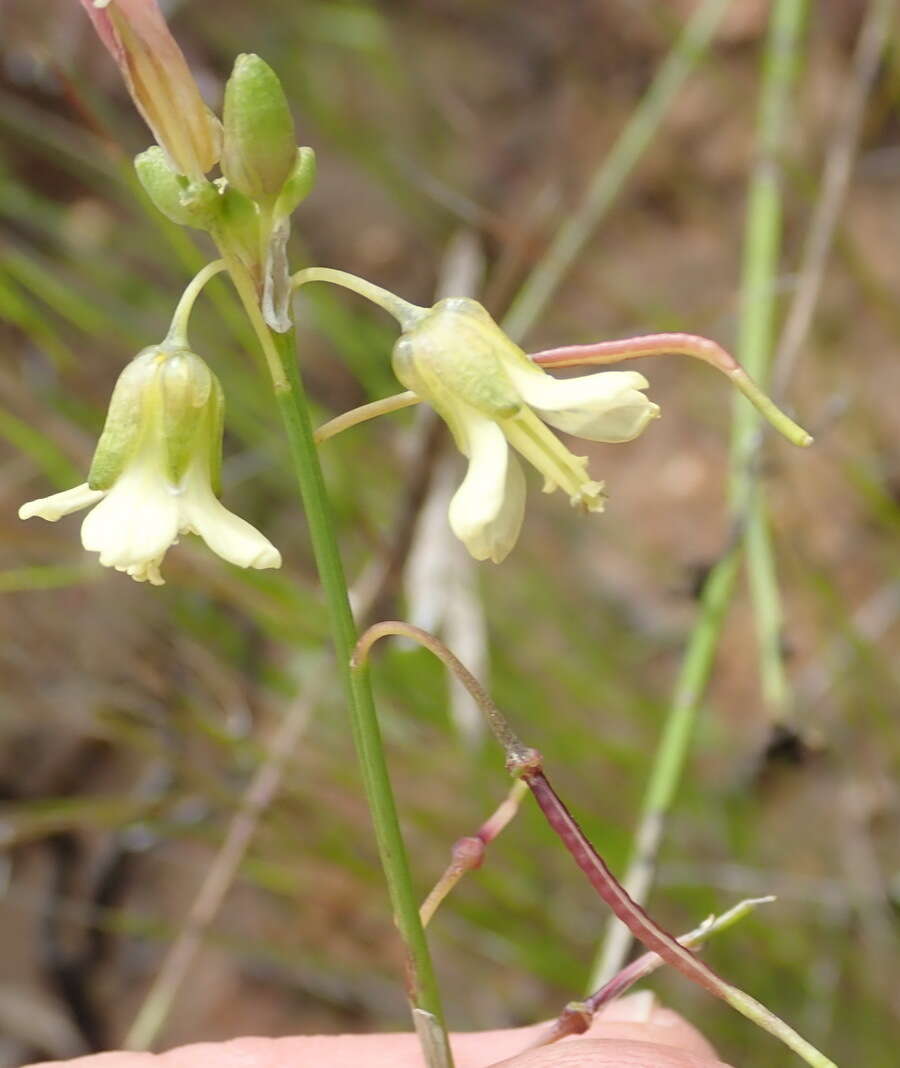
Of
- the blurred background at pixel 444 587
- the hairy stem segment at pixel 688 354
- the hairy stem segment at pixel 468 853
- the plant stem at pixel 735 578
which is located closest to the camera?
the hairy stem segment at pixel 688 354

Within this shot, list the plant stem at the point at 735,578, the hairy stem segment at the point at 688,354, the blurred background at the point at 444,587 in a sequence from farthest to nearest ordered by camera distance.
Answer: the blurred background at the point at 444,587 → the plant stem at the point at 735,578 → the hairy stem segment at the point at 688,354

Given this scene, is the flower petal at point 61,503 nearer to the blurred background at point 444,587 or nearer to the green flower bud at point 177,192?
the green flower bud at point 177,192

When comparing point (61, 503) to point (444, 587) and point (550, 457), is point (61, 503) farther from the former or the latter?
point (444, 587)

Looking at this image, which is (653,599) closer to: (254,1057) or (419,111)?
(419,111)

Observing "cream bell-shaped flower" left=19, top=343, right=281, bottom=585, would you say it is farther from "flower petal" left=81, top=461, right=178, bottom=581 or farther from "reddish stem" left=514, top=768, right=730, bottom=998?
"reddish stem" left=514, top=768, right=730, bottom=998

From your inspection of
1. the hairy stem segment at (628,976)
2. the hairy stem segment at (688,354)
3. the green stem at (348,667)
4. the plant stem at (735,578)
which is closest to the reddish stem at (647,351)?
A: the hairy stem segment at (688,354)

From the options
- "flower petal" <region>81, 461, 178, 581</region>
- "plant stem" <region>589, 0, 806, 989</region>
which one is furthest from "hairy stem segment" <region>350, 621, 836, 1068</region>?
"plant stem" <region>589, 0, 806, 989</region>

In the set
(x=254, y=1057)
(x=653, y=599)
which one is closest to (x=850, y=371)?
(x=653, y=599)
